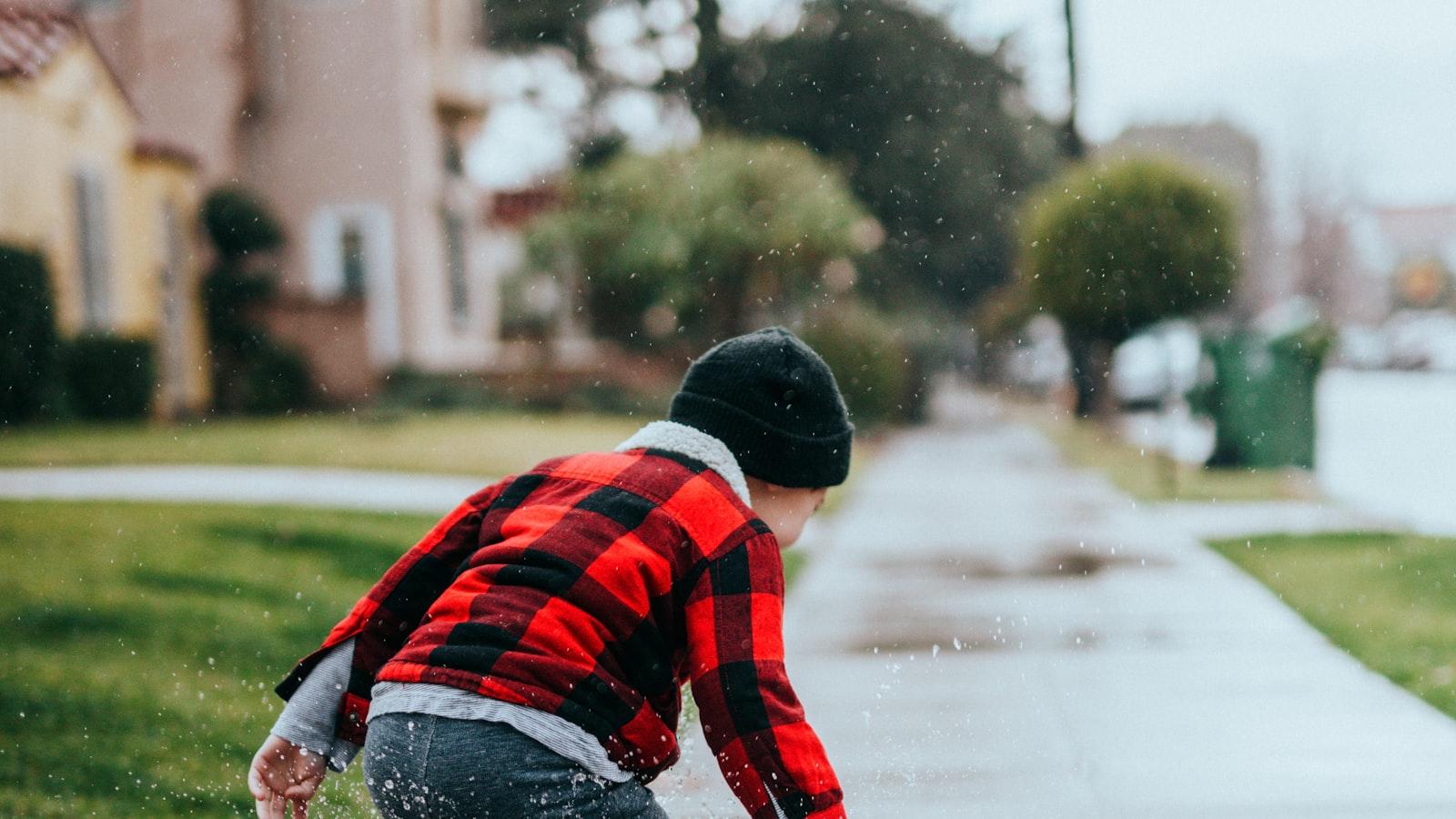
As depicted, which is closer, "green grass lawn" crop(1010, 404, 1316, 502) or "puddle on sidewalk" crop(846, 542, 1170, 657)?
"puddle on sidewalk" crop(846, 542, 1170, 657)

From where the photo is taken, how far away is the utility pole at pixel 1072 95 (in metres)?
13.0

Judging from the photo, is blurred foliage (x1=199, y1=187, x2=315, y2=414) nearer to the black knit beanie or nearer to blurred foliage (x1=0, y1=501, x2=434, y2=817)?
blurred foliage (x1=0, y1=501, x2=434, y2=817)

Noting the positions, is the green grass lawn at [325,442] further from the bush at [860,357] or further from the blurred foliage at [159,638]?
the blurred foliage at [159,638]

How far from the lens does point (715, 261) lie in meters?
17.0

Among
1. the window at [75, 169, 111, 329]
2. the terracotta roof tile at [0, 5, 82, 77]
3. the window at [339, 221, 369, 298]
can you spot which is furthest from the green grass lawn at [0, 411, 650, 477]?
the window at [339, 221, 369, 298]

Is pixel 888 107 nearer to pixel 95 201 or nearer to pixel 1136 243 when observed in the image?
pixel 1136 243

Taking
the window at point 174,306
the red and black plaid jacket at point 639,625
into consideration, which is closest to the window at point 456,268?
the window at point 174,306

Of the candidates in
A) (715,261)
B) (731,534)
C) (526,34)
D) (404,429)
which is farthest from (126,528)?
(526,34)

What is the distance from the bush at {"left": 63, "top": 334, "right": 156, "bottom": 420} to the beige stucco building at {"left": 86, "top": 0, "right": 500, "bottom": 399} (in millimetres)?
3331

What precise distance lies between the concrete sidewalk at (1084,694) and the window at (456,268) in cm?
1352

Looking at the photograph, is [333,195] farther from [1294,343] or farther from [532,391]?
[1294,343]

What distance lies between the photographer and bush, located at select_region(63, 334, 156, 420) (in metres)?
12.4

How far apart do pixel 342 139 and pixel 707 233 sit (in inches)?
222

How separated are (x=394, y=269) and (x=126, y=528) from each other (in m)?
12.7
